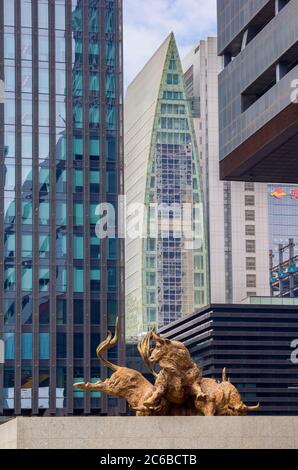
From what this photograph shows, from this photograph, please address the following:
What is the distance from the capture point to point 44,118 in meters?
124

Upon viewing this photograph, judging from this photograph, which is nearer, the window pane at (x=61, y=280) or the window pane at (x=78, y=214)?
the window pane at (x=61, y=280)

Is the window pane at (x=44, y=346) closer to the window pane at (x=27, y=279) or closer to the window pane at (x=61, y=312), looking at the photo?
the window pane at (x=61, y=312)

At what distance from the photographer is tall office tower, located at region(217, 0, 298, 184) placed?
7862 cm

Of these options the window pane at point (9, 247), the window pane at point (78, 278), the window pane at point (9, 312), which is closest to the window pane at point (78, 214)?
the window pane at point (78, 278)

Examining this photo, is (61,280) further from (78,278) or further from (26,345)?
(26,345)

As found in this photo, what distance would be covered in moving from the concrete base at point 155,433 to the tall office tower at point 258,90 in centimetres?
3592

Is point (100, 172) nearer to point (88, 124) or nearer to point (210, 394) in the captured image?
point (88, 124)

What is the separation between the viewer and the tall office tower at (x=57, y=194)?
11862cm

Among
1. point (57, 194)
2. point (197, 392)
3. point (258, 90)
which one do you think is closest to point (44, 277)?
point (57, 194)

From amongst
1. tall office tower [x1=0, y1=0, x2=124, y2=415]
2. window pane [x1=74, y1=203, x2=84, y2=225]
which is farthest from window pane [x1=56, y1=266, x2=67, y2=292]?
window pane [x1=74, y1=203, x2=84, y2=225]

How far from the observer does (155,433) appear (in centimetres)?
4325

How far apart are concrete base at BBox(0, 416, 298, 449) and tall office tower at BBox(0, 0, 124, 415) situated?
73.9 m
